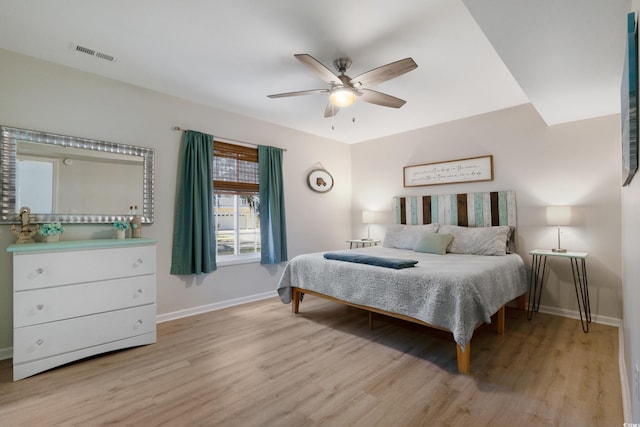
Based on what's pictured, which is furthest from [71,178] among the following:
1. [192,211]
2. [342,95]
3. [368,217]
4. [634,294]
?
[634,294]

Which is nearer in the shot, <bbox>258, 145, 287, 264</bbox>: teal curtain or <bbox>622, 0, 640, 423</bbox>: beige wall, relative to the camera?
<bbox>622, 0, 640, 423</bbox>: beige wall

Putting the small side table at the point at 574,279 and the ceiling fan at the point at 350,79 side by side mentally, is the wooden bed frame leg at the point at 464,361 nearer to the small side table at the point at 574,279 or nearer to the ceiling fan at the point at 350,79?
the small side table at the point at 574,279

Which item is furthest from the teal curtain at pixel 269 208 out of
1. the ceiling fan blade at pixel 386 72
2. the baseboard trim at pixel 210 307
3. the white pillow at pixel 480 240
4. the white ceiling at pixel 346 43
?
the white pillow at pixel 480 240

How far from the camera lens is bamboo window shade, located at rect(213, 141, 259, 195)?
3.86 meters

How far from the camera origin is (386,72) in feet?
7.61

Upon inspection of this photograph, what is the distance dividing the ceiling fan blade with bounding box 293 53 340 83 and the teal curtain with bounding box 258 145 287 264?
1982 mm

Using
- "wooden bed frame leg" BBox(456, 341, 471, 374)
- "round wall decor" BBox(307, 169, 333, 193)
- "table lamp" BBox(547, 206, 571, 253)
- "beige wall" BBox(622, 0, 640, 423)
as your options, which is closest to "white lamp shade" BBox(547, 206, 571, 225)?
"table lamp" BBox(547, 206, 571, 253)

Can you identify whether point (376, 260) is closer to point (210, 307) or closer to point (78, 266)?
point (210, 307)

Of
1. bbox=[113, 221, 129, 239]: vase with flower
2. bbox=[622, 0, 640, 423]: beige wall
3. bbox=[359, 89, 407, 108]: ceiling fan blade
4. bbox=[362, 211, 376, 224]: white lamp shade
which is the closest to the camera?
bbox=[622, 0, 640, 423]: beige wall

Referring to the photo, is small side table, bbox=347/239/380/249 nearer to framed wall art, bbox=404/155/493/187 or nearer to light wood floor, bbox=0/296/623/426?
framed wall art, bbox=404/155/493/187

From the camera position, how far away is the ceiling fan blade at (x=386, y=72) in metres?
2.18

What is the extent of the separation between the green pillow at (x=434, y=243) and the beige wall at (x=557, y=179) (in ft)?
2.90

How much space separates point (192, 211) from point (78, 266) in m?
1.26

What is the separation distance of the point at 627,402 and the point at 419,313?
4.03ft
